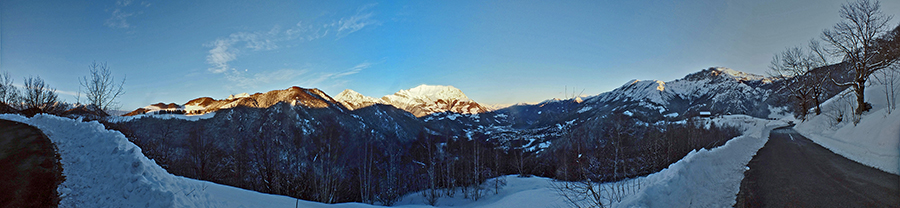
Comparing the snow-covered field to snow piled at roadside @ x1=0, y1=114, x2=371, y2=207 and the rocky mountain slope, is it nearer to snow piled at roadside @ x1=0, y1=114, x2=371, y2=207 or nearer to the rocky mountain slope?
snow piled at roadside @ x1=0, y1=114, x2=371, y2=207

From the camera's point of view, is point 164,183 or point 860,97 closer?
point 164,183

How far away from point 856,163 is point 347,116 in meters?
126

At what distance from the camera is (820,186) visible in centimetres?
673

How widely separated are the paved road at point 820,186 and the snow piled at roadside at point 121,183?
1014cm

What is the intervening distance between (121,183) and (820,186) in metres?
16.7

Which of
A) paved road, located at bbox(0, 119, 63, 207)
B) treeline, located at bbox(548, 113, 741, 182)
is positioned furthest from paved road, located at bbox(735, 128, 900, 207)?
paved road, located at bbox(0, 119, 63, 207)

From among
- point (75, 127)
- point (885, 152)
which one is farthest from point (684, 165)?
point (75, 127)

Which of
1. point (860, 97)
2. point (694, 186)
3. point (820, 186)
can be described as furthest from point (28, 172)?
point (860, 97)

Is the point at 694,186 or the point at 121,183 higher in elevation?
the point at 121,183

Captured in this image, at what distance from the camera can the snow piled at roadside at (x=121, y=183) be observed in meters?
7.30

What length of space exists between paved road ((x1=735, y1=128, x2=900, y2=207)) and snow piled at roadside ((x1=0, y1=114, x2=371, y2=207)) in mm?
10143

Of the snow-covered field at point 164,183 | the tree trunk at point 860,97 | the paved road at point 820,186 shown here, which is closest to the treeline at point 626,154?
the snow-covered field at point 164,183

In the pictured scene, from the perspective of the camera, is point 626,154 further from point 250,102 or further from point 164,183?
point 250,102

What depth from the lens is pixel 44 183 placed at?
25.1 ft
